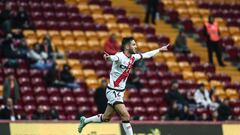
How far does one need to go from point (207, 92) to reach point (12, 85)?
6.54 metres

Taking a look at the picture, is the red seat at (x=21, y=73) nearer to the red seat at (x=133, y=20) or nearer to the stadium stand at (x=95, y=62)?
the stadium stand at (x=95, y=62)

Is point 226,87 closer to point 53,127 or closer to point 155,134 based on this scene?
point 155,134

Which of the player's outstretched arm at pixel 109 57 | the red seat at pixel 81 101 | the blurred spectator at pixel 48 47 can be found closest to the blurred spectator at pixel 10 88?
the red seat at pixel 81 101

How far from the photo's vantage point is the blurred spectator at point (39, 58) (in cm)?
2595

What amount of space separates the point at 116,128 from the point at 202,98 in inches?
250

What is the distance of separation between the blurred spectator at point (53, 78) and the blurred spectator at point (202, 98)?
13.6ft

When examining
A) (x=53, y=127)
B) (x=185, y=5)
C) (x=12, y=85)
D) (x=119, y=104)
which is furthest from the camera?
(x=185, y=5)

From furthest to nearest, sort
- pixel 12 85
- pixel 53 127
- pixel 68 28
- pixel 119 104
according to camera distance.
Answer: pixel 68 28 < pixel 12 85 < pixel 53 127 < pixel 119 104

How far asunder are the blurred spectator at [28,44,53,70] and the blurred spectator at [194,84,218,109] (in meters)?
4.52

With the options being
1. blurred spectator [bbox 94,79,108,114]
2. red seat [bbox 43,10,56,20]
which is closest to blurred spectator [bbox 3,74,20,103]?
blurred spectator [bbox 94,79,108,114]

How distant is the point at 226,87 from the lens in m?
29.5

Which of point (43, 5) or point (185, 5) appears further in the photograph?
point (185, 5)

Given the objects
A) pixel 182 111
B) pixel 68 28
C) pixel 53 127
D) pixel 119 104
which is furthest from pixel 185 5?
pixel 119 104

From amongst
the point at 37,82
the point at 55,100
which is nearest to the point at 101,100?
the point at 55,100
